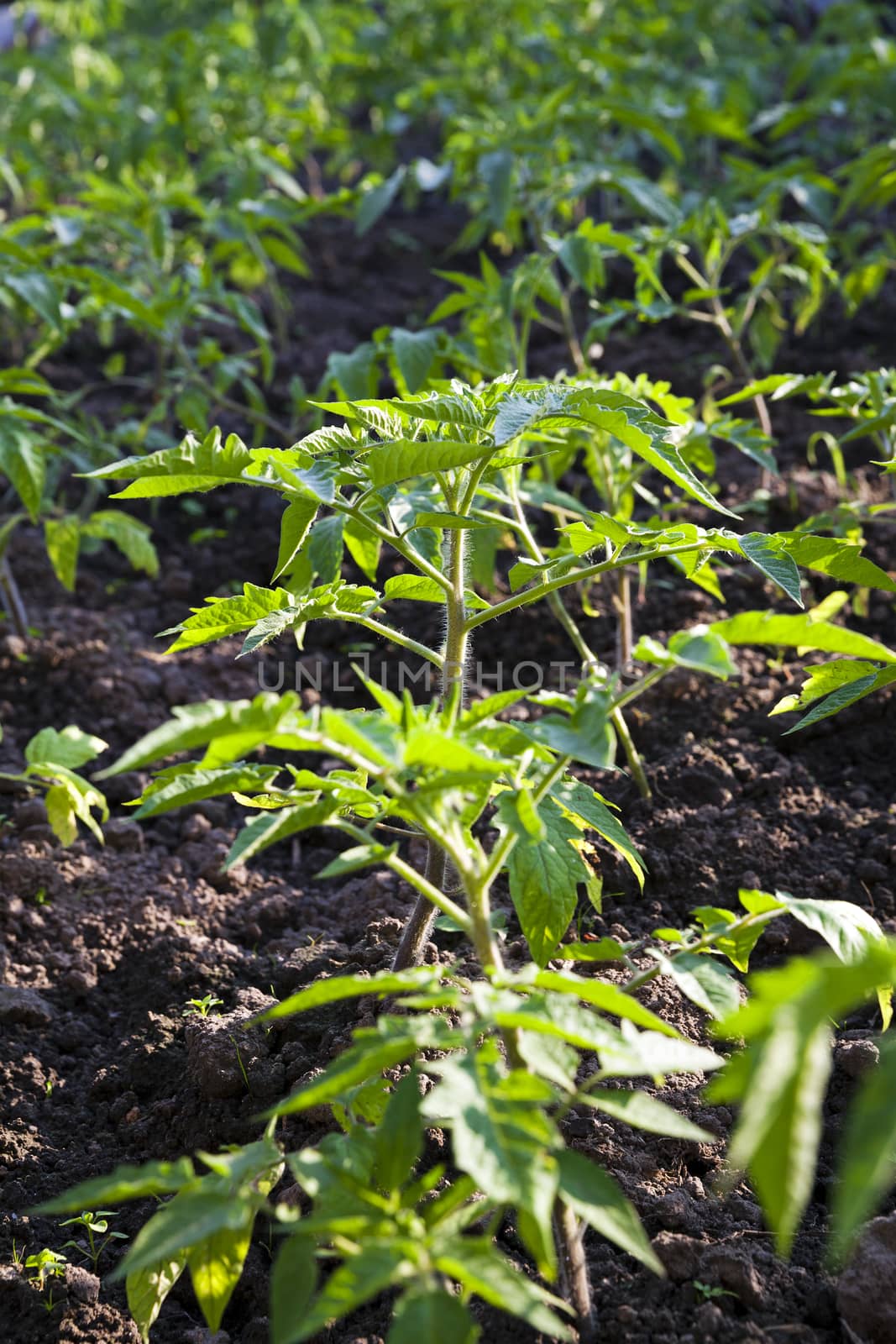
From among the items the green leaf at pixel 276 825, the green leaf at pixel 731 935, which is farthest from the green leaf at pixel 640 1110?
the green leaf at pixel 276 825

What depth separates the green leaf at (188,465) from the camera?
1.29 m

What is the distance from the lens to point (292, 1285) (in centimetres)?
102

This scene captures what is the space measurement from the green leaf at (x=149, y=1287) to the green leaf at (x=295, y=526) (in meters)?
0.79

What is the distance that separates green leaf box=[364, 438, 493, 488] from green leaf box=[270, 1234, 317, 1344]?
2.46 ft

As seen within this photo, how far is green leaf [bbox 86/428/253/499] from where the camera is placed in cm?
129

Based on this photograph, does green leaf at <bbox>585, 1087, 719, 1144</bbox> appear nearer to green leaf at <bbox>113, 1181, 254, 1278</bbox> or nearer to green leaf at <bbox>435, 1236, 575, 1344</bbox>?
green leaf at <bbox>435, 1236, 575, 1344</bbox>

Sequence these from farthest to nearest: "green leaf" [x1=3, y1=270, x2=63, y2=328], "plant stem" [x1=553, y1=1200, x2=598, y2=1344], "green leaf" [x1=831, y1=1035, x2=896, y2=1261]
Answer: "green leaf" [x1=3, y1=270, x2=63, y2=328] < "plant stem" [x1=553, y1=1200, x2=598, y2=1344] < "green leaf" [x1=831, y1=1035, x2=896, y2=1261]

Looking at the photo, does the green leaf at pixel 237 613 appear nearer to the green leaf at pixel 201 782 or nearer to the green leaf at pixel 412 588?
the green leaf at pixel 412 588

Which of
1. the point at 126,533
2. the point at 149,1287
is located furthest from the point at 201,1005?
the point at 126,533

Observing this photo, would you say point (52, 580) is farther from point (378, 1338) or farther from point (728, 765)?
point (378, 1338)

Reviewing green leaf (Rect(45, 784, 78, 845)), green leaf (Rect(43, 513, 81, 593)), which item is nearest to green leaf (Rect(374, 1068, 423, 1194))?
green leaf (Rect(45, 784, 78, 845))

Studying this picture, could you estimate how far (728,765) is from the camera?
2.27 meters

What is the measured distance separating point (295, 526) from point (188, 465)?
8.3 inches

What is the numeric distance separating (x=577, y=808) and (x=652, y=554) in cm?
32
